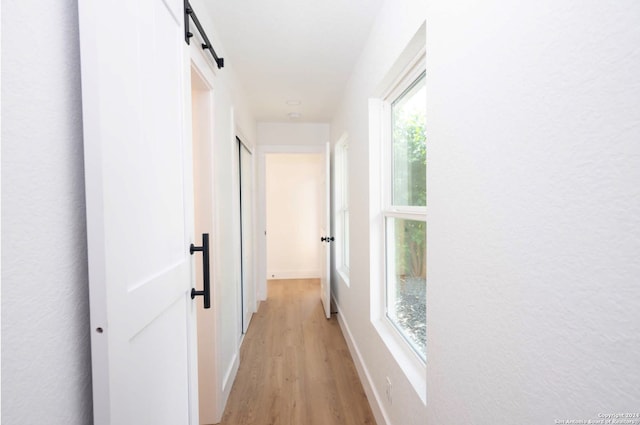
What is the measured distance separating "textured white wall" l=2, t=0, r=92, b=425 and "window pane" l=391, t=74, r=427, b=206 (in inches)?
49.2

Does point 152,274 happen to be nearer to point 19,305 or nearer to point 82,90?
point 19,305

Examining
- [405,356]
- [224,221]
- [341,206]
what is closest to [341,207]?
[341,206]

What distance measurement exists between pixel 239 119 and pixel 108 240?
243cm

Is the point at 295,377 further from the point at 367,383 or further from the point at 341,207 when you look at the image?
the point at 341,207

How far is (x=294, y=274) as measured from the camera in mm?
5602

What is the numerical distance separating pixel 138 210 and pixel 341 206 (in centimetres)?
302

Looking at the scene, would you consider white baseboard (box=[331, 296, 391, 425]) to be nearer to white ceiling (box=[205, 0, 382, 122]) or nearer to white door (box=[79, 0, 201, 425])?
white door (box=[79, 0, 201, 425])

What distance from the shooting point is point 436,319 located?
3.60 ft

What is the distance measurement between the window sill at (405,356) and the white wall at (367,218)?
0.03 m

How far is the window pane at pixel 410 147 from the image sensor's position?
1453mm

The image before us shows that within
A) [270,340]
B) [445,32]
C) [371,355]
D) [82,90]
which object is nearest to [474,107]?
[445,32]

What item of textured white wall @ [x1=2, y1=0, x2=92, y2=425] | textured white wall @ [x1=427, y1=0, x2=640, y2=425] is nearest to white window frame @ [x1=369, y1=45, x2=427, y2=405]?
textured white wall @ [x1=427, y1=0, x2=640, y2=425]

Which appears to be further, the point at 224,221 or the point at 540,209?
the point at 224,221

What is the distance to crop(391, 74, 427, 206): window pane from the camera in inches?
57.2
